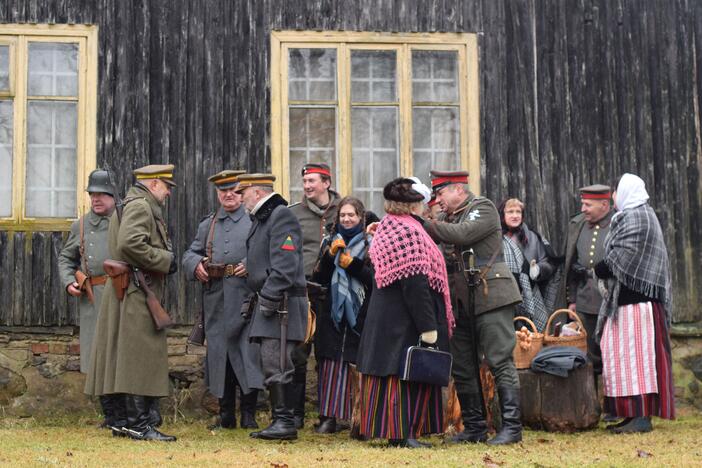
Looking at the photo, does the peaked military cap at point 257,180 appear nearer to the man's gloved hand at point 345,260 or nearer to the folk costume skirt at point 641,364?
the man's gloved hand at point 345,260

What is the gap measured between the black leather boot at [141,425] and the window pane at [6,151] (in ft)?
8.52

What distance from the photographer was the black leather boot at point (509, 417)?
8195 millimetres

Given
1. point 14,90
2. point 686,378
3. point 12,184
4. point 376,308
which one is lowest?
point 686,378

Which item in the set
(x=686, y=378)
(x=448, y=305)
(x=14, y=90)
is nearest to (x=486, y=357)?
(x=448, y=305)

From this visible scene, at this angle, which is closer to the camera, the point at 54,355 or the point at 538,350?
the point at 538,350

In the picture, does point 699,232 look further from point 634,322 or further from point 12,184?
point 12,184

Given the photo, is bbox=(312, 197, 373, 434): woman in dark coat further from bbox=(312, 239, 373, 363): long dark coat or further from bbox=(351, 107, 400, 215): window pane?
bbox=(351, 107, 400, 215): window pane

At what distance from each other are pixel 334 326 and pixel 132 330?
1.54m

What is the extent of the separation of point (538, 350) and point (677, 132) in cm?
278

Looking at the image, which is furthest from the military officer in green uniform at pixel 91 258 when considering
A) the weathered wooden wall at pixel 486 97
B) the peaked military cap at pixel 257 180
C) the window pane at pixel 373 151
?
the window pane at pixel 373 151

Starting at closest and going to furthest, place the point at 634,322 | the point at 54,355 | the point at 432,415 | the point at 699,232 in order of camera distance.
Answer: the point at 432,415 → the point at 634,322 → the point at 54,355 → the point at 699,232

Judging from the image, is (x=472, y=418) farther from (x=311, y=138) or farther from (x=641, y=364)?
(x=311, y=138)

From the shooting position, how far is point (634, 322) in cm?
912

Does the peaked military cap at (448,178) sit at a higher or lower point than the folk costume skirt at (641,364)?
higher
